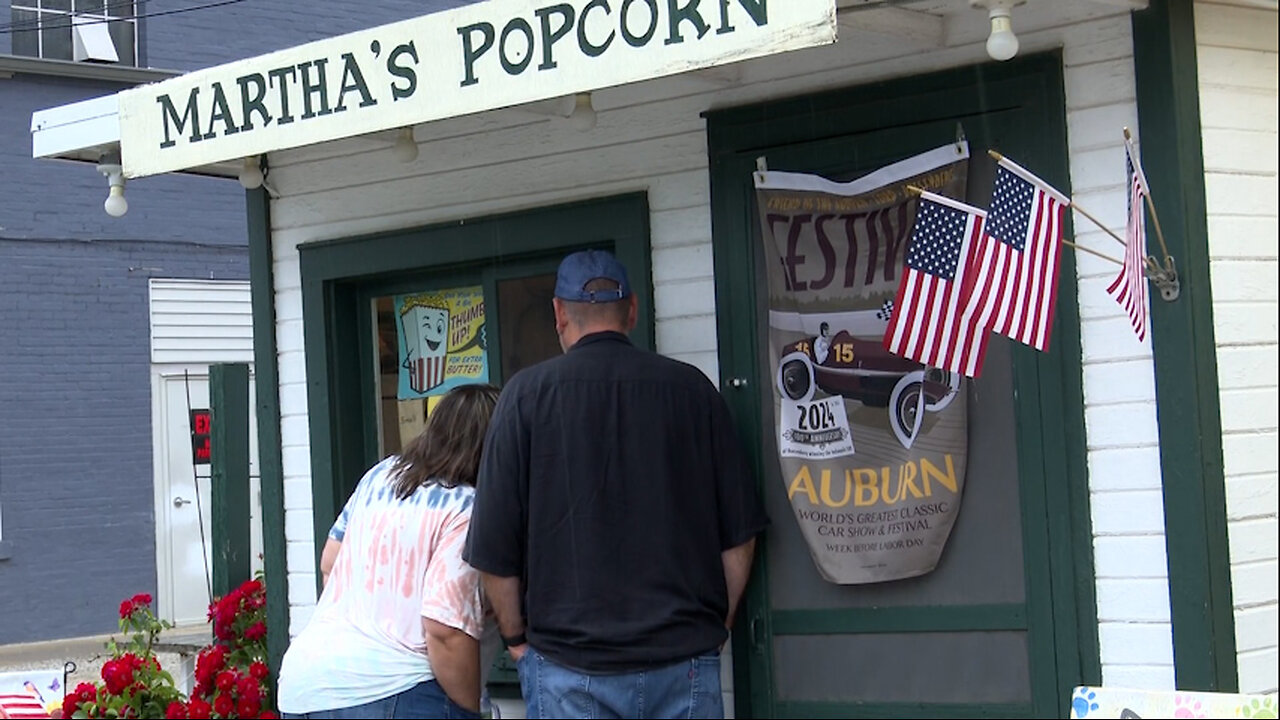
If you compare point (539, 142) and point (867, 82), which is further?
point (539, 142)

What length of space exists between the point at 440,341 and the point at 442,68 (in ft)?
5.98

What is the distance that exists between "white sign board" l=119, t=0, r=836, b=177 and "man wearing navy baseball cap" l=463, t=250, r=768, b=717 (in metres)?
0.80

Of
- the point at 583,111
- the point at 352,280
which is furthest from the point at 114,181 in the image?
the point at 583,111

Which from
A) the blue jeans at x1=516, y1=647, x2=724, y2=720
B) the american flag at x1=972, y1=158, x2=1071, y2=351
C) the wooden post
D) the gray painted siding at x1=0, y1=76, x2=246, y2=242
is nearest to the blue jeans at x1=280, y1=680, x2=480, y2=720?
the blue jeans at x1=516, y1=647, x2=724, y2=720

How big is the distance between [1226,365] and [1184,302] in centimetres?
22

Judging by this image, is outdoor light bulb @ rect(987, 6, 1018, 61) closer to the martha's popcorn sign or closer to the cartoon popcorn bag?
the martha's popcorn sign

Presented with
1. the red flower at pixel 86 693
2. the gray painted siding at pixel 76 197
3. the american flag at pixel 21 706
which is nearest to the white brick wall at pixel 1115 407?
the red flower at pixel 86 693

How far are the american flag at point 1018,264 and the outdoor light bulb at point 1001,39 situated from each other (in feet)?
0.91

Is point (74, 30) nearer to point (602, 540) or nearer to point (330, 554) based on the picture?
point (330, 554)

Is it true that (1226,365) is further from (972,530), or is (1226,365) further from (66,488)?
(66,488)

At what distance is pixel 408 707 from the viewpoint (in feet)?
14.1

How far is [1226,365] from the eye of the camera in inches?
175

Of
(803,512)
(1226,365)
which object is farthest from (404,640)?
(1226,365)

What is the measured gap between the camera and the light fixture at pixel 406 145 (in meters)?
5.78
